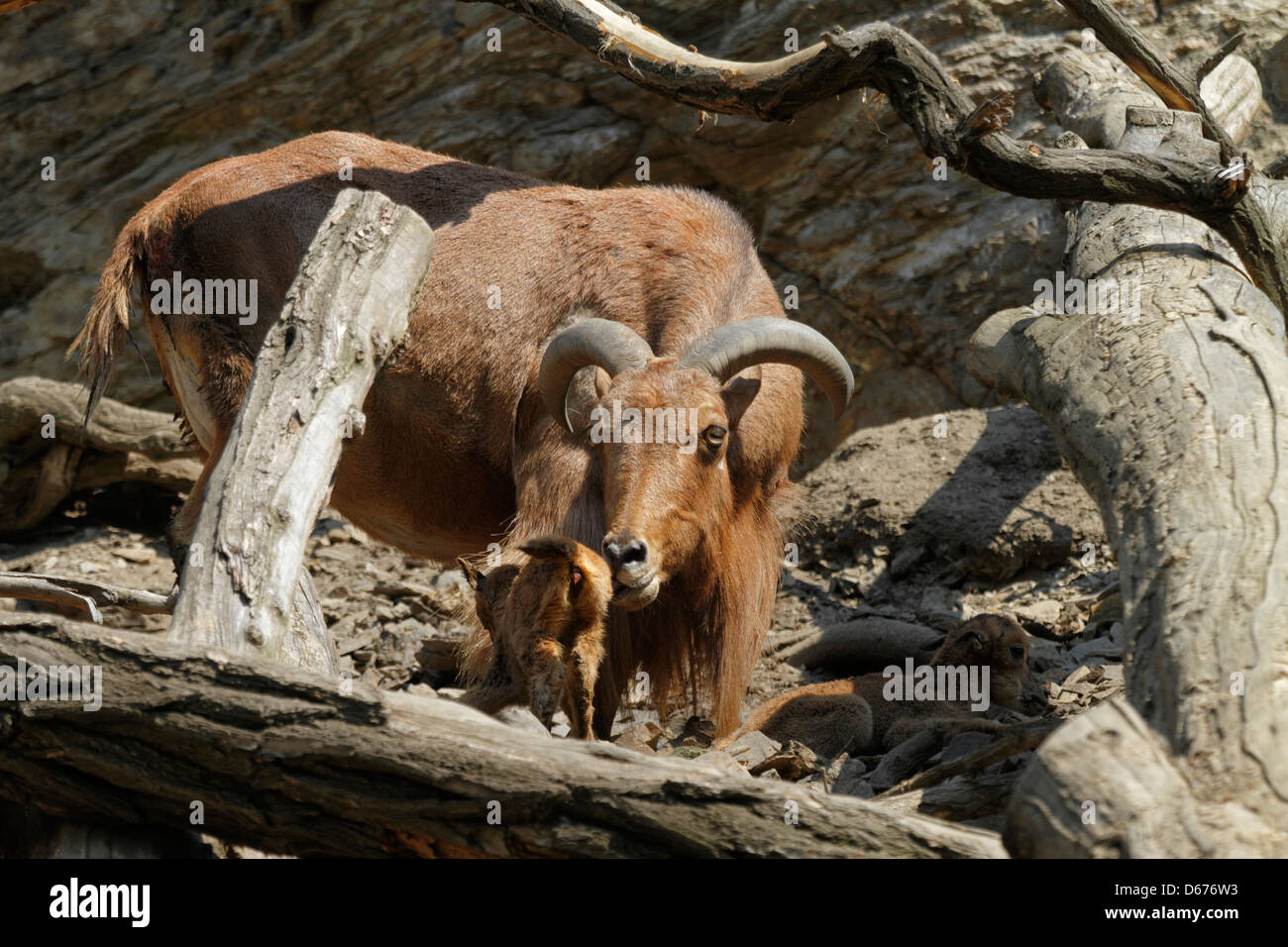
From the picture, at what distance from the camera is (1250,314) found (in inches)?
219

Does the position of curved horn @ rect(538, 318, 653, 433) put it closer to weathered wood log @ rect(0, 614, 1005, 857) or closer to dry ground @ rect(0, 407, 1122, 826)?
A: dry ground @ rect(0, 407, 1122, 826)

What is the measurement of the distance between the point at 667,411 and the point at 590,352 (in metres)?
0.49

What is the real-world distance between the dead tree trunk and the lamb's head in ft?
3.42

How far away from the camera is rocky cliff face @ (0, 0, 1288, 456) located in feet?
34.5

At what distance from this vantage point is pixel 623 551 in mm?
5871

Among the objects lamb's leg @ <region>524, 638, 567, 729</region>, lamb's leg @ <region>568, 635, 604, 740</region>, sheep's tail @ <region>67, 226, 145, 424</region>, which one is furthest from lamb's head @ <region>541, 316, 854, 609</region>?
sheep's tail @ <region>67, 226, 145, 424</region>

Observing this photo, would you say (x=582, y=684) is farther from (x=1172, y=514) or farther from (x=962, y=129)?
(x=962, y=129)

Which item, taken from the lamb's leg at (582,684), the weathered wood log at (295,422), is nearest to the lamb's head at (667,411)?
the lamb's leg at (582,684)

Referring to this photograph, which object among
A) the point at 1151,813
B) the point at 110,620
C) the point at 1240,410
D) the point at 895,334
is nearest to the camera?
the point at 1151,813

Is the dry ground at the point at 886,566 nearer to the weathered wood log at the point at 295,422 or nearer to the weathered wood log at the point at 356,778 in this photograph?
the weathered wood log at the point at 295,422

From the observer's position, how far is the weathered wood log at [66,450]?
31.5 feet
